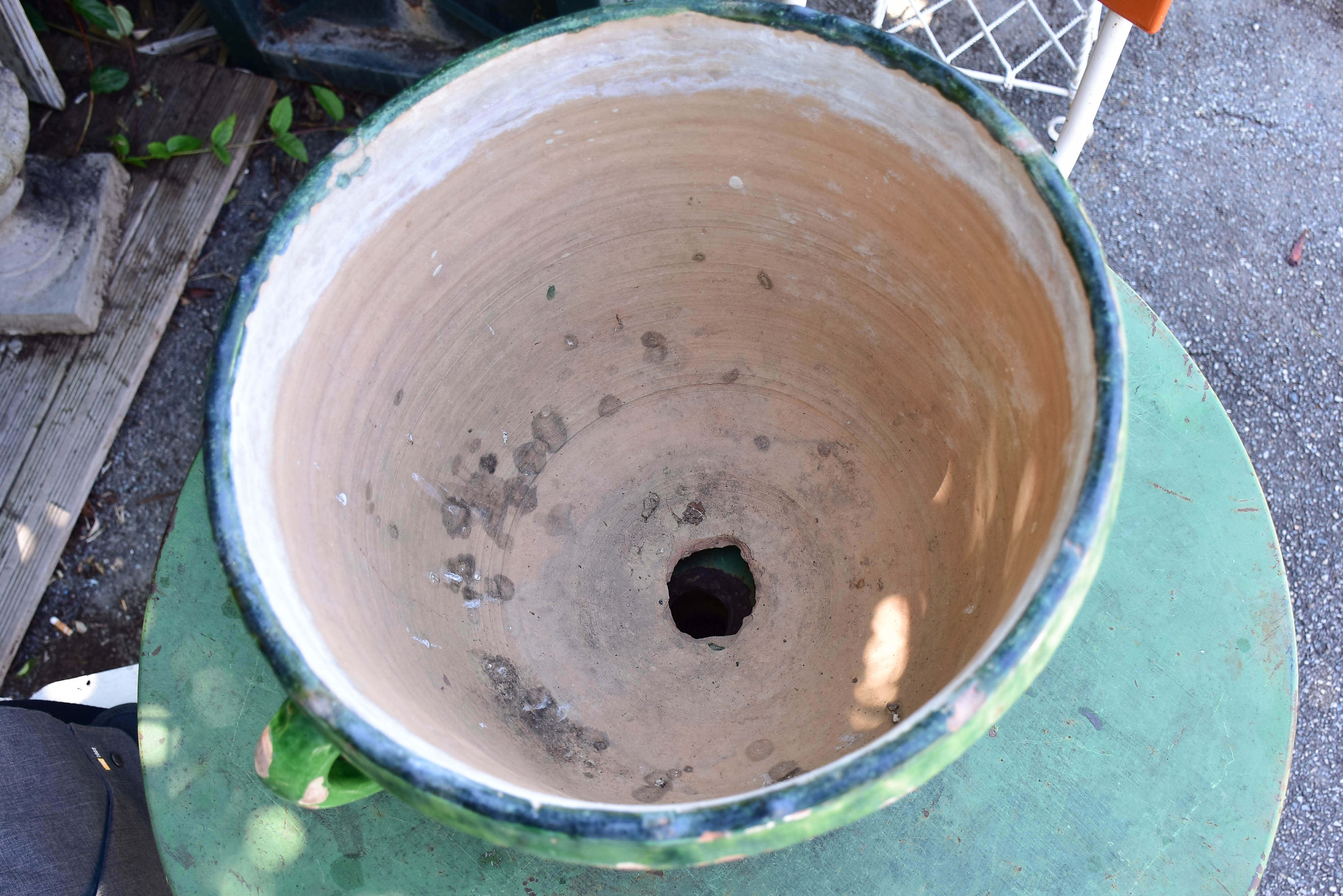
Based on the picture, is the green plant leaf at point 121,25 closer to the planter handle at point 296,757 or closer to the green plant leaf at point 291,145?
the green plant leaf at point 291,145

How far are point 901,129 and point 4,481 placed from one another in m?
1.79

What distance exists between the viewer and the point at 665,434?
1.21m

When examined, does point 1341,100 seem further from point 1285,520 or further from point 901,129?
point 901,129

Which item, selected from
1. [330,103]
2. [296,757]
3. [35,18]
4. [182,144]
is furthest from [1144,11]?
[35,18]

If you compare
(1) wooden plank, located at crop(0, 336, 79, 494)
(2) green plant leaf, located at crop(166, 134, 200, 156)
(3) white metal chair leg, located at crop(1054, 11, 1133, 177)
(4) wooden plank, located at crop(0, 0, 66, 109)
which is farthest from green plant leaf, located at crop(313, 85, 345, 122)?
(3) white metal chair leg, located at crop(1054, 11, 1133, 177)

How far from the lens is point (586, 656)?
3.58 ft

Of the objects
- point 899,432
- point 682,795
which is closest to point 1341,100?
point 899,432

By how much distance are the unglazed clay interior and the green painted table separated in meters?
0.14

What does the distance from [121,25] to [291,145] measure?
47 centimetres

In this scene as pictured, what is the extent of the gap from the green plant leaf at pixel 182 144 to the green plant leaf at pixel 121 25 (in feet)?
0.96

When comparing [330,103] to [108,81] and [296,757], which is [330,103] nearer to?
[108,81]

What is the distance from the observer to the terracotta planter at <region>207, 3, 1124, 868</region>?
63 cm

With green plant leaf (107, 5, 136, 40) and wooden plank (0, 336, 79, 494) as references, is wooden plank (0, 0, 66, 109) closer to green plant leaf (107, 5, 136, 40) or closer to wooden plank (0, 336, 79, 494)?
green plant leaf (107, 5, 136, 40)

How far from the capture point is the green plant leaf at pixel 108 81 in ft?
6.52
